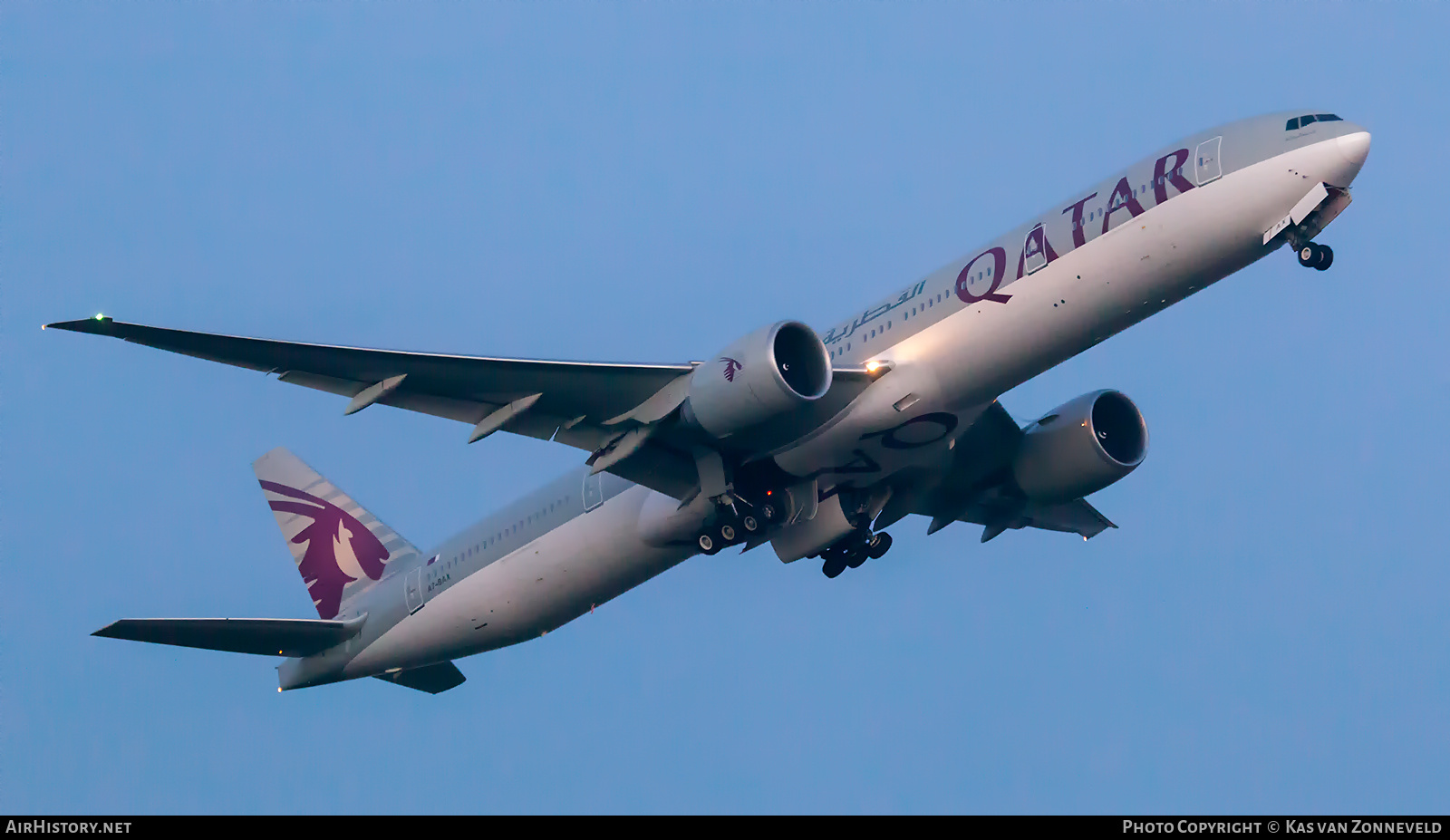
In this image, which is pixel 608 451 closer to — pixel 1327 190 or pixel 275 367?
pixel 275 367

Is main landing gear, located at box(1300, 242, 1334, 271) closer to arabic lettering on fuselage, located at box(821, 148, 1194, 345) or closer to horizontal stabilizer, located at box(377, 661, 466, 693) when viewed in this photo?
A: arabic lettering on fuselage, located at box(821, 148, 1194, 345)

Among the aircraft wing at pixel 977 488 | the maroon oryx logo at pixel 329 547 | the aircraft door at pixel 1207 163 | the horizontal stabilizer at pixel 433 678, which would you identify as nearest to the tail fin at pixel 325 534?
the maroon oryx logo at pixel 329 547

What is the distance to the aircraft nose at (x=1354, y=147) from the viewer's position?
24.7m

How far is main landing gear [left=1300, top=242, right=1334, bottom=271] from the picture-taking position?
25.0 m

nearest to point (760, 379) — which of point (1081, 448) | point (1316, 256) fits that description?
point (1081, 448)

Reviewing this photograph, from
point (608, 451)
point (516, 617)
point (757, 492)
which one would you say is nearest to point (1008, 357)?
point (757, 492)

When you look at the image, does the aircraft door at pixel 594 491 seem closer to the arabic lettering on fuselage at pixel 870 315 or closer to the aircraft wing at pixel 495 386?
the aircraft wing at pixel 495 386

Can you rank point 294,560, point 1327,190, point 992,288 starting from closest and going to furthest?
point 1327,190 → point 992,288 → point 294,560

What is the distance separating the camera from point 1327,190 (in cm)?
2489

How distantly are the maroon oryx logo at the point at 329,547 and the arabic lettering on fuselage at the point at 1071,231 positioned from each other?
15.0 metres

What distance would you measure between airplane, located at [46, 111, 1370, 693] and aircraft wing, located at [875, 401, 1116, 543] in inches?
2.0

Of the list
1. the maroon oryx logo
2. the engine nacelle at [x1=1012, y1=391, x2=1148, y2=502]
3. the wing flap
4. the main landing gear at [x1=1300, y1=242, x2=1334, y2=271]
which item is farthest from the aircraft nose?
the maroon oryx logo

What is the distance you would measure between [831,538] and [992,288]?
6.23 meters
